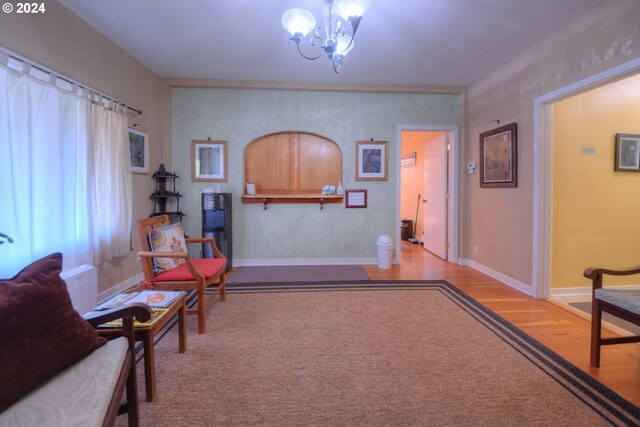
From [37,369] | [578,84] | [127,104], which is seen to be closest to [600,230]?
[578,84]

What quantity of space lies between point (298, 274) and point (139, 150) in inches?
102

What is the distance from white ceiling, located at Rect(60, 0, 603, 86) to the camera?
2494 mm

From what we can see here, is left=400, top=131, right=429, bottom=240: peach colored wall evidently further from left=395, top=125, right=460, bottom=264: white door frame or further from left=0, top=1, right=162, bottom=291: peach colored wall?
left=0, top=1, right=162, bottom=291: peach colored wall

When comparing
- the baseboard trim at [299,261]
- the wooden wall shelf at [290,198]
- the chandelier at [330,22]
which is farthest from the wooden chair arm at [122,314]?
the baseboard trim at [299,261]

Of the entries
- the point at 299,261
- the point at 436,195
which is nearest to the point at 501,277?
the point at 436,195

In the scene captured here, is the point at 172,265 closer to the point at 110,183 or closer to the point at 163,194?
the point at 110,183

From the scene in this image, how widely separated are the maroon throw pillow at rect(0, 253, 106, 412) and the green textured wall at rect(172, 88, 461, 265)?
3.17m

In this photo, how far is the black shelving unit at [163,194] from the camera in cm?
379

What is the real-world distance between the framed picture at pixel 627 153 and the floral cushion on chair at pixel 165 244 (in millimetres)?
4716

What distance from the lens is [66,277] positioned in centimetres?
209

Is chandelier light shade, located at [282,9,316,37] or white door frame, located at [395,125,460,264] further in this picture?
white door frame, located at [395,125,460,264]

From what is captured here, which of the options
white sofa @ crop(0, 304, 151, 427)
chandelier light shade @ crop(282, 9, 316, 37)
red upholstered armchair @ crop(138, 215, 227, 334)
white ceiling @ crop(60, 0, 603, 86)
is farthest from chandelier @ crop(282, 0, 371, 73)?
white sofa @ crop(0, 304, 151, 427)

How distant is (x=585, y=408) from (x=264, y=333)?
80.1 inches

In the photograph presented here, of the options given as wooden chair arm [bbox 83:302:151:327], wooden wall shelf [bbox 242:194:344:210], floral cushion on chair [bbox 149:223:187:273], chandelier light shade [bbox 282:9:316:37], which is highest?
chandelier light shade [bbox 282:9:316:37]
